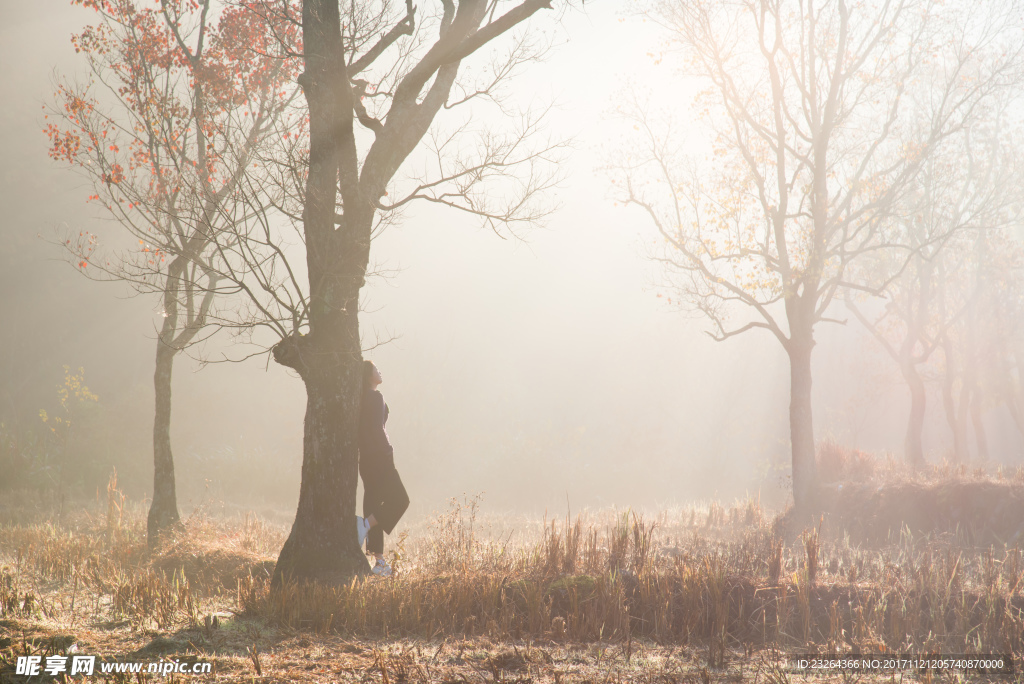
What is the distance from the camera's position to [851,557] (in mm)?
6203

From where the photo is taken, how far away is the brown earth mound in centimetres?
875

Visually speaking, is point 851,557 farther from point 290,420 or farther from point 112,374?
point 112,374

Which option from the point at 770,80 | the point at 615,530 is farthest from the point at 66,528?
the point at 770,80

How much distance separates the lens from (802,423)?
1130 centimetres

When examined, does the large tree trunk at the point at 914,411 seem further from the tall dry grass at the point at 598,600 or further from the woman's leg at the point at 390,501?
the woman's leg at the point at 390,501

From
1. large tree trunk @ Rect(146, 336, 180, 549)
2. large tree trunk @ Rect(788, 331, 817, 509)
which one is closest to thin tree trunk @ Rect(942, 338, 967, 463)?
large tree trunk @ Rect(788, 331, 817, 509)

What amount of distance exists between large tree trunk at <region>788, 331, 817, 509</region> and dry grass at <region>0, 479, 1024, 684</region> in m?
6.15

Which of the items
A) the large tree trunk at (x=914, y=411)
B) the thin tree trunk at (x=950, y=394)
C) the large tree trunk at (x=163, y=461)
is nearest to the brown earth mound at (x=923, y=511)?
the large tree trunk at (x=914, y=411)

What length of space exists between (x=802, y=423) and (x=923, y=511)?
2.38 meters

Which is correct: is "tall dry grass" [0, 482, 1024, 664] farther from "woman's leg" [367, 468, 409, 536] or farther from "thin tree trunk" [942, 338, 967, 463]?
"thin tree trunk" [942, 338, 967, 463]

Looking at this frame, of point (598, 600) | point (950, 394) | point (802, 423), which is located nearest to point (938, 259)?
point (950, 394)

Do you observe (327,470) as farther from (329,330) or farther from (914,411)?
(914,411)

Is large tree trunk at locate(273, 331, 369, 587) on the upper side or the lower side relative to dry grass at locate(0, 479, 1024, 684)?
upper

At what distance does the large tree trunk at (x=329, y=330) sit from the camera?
513cm
